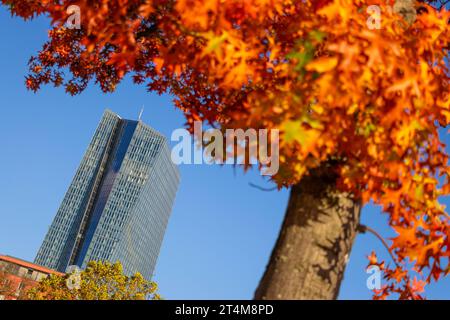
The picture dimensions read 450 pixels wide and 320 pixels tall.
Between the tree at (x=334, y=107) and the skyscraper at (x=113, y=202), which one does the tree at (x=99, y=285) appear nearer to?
the tree at (x=334, y=107)

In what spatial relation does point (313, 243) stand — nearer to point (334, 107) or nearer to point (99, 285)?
point (334, 107)

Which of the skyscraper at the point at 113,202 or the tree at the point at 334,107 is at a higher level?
the skyscraper at the point at 113,202

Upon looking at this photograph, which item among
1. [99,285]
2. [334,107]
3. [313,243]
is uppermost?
[99,285]

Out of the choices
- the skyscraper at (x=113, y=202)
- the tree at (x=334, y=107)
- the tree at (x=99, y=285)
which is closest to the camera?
the tree at (x=334, y=107)

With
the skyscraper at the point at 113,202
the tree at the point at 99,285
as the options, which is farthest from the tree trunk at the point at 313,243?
the skyscraper at the point at 113,202

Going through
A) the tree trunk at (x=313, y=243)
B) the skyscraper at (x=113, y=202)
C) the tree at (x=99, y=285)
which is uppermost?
the skyscraper at (x=113, y=202)

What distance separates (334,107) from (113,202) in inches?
6516

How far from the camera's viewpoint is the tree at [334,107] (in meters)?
3.64

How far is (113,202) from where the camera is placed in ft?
536

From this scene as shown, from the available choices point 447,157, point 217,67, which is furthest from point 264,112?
point 447,157

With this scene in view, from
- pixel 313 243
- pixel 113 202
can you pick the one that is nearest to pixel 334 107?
pixel 313 243

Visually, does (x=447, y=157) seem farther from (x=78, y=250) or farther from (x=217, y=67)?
(x=78, y=250)

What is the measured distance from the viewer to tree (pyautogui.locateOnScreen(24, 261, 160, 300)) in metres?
25.5

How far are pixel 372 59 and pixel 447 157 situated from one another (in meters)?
1.59
